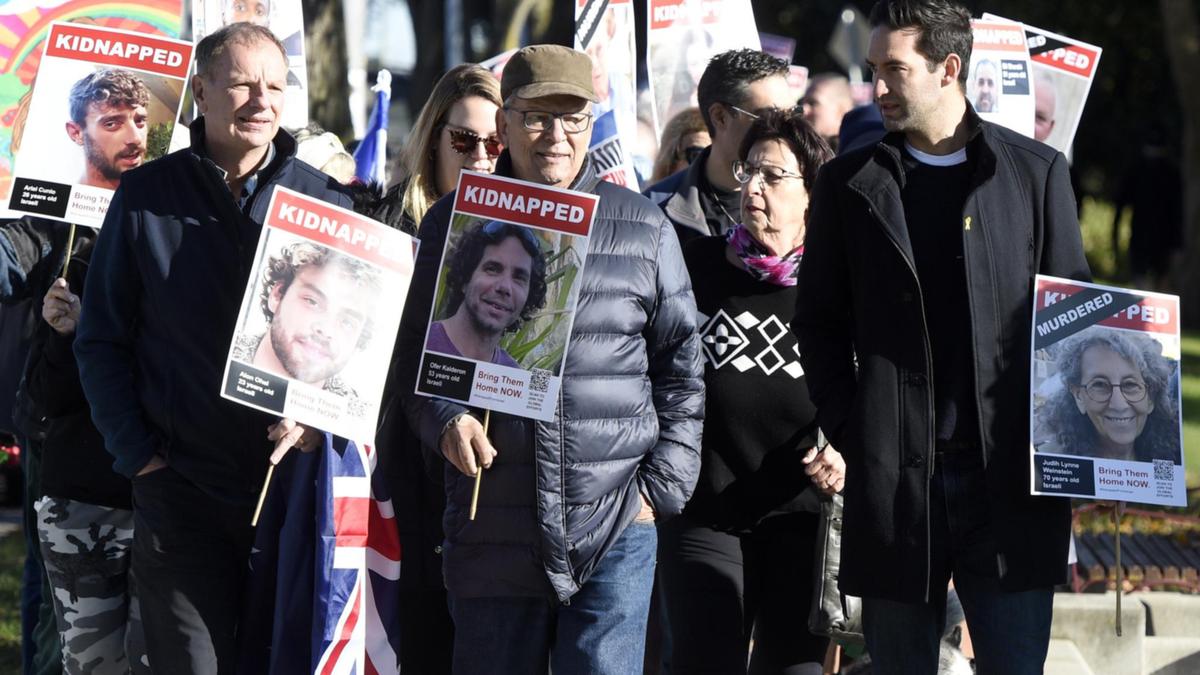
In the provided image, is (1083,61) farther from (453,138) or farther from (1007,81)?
(453,138)

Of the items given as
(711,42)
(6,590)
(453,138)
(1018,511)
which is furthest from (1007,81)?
(6,590)

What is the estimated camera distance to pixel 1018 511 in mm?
4168

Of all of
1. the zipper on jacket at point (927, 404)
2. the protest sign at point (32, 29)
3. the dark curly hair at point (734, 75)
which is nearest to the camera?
the zipper on jacket at point (927, 404)

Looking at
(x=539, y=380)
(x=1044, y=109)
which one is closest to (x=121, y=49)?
(x=539, y=380)

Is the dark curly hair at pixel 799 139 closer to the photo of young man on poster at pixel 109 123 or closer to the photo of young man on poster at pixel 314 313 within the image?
the photo of young man on poster at pixel 314 313

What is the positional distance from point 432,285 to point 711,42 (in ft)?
10.8

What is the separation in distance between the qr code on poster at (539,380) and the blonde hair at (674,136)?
319 centimetres

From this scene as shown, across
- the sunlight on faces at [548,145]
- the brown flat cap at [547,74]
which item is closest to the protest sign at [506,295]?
the sunlight on faces at [548,145]

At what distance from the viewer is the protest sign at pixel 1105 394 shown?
13.8 feet

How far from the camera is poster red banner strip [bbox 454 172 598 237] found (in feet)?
13.8

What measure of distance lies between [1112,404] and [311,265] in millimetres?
1914

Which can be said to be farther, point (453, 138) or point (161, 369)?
point (453, 138)

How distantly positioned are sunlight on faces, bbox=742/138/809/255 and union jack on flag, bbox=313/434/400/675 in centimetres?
125

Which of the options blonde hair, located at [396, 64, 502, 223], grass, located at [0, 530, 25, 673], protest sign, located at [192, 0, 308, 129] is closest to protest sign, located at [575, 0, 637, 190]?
protest sign, located at [192, 0, 308, 129]
